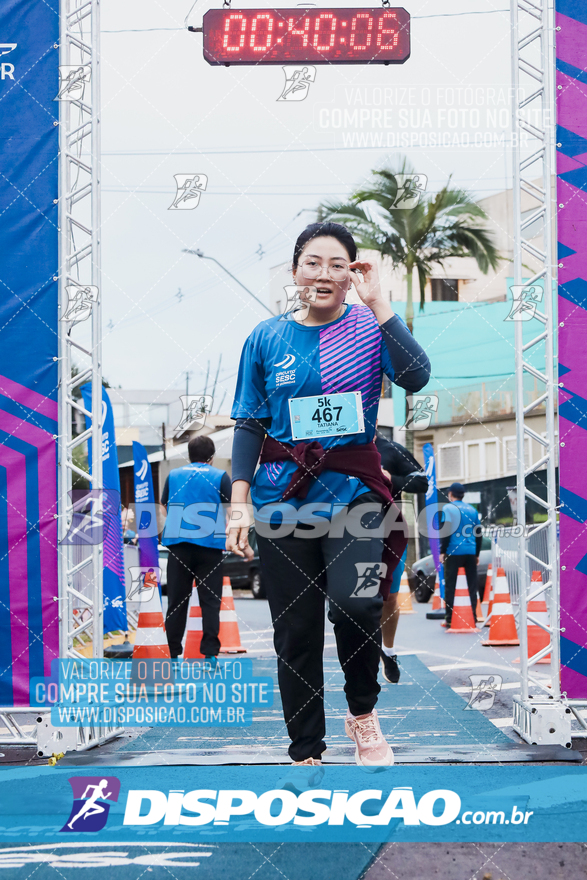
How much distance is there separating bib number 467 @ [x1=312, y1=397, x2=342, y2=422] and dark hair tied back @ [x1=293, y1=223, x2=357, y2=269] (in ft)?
1.80

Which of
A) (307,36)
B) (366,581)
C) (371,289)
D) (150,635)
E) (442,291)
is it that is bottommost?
(150,635)

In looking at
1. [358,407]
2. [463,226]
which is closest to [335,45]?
[358,407]

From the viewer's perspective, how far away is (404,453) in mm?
5293

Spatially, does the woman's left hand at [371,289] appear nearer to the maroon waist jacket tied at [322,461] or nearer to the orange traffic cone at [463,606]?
the maroon waist jacket tied at [322,461]

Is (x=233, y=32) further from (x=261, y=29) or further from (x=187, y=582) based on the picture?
(x=187, y=582)

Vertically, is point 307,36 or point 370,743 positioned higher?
point 307,36

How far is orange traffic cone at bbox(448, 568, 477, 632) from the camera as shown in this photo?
30.3 ft

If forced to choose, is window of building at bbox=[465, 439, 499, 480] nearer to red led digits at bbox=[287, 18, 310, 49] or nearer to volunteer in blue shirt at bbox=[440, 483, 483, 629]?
volunteer in blue shirt at bbox=[440, 483, 483, 629]

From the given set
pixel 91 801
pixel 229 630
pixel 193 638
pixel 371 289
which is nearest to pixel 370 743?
pixel 91 801

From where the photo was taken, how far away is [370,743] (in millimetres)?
3154

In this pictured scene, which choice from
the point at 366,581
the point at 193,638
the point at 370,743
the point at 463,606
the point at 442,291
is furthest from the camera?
the point at 442,291

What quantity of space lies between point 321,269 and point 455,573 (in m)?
7.01

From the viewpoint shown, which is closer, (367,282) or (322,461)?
(322,461)

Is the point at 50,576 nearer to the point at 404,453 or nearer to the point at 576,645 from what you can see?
the point at 404,453
